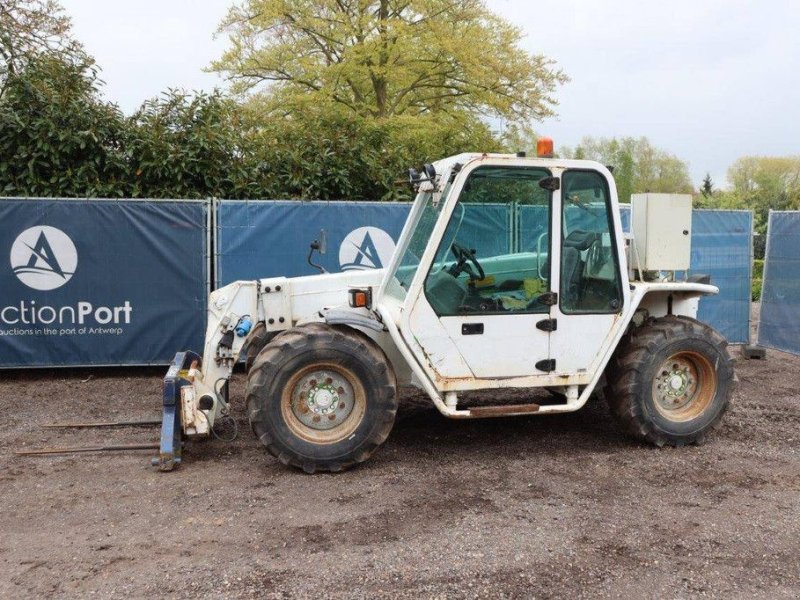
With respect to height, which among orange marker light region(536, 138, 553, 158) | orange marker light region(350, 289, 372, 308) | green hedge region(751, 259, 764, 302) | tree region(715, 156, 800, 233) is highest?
tree region(715, 156, 800, 233)

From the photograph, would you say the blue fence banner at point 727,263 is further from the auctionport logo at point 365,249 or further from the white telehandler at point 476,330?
the white telehandler at point 476,330

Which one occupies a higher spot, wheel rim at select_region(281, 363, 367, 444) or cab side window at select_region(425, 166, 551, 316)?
cab side window at select_region(425, 166, 551, 316)

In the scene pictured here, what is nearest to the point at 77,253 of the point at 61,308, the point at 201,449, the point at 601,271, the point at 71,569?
the point at 61,308

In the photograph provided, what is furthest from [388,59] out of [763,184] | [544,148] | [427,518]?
[763,184]

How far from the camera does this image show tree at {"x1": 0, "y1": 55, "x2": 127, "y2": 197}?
981 cm

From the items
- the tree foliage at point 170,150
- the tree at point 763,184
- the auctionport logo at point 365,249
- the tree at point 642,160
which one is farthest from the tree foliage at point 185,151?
the tree at point 642,160

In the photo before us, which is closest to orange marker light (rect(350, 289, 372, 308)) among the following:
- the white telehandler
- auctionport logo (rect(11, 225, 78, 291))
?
the white telehandler

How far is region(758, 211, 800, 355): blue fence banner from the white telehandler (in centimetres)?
446

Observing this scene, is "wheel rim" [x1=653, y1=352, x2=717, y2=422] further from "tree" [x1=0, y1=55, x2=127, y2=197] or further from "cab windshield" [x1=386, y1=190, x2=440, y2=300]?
"tree" [x1=0, y1=55, x2=127, y2=197]

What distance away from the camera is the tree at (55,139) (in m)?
9.81

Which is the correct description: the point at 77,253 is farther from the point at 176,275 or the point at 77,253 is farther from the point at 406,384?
the point at 406,384

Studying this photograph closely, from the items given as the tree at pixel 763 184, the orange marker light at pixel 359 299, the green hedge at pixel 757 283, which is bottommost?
the green hedge at pixel 757 283

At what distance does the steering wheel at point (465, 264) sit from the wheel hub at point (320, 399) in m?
1.19

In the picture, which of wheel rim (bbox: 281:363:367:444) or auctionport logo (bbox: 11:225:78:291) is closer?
wheel rim (bbox: 281:363:367:444)
